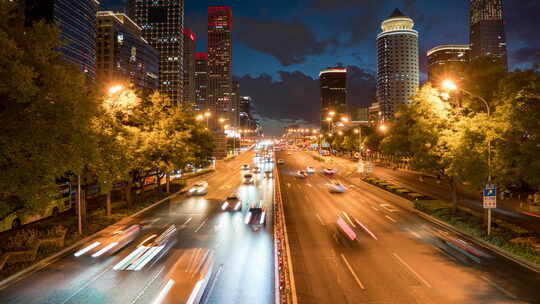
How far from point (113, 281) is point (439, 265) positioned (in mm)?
16274

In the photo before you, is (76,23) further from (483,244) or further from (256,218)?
(483,244)

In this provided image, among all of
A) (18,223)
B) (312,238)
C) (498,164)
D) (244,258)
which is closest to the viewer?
(244,258)

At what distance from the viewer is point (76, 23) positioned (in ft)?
464

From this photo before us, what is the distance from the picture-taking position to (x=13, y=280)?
1507 centimetres

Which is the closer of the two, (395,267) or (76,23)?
(395,267)

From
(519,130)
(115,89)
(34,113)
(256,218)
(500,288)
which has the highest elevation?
(115,89)

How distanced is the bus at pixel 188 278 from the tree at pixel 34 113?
22.9 ft

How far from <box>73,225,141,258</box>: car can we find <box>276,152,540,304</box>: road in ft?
35.4

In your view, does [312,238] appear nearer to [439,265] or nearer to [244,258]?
[244,258]

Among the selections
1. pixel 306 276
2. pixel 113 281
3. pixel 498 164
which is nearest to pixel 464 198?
pixel 498 164

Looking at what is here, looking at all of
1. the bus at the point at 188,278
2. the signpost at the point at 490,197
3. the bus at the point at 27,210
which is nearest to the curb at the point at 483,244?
the signpost at the point at 490,197

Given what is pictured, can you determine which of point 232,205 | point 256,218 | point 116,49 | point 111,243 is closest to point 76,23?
point 116,49

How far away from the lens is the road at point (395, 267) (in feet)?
43.9

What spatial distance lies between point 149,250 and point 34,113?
31.2ft
